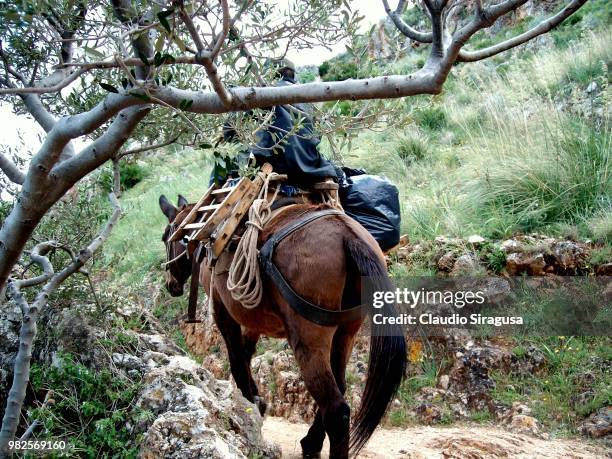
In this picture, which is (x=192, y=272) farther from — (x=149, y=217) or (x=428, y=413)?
(x=149, y=217)

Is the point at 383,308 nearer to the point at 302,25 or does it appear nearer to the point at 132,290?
the point at 302,25

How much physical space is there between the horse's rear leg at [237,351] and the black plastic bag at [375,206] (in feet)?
4.62

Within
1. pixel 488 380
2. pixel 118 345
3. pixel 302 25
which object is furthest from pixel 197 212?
pixel 488 380

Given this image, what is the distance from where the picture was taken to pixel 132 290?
8.02 metres

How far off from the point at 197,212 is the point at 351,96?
124 inches

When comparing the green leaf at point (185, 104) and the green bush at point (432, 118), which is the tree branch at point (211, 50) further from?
the green bush at point (432, 118)

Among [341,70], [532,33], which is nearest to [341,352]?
[532,33]

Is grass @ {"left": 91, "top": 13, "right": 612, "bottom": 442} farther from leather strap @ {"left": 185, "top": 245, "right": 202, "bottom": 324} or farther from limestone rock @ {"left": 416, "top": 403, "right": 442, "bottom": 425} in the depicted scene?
leather strap @ {"left": 185, "top": 245, "right": 202, "bottom": 324}

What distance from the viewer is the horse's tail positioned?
13.2 ft

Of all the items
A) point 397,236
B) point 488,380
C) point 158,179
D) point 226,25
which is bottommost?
point 488,380

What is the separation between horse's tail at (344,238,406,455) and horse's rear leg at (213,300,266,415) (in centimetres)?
154

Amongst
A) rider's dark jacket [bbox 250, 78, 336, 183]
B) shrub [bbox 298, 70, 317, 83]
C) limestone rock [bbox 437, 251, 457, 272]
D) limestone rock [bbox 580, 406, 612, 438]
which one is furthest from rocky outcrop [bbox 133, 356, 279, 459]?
shrub [bbox 298, 70, 317, 83]

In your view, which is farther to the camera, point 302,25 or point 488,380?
point 488,380

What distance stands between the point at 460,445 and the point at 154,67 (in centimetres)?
389
